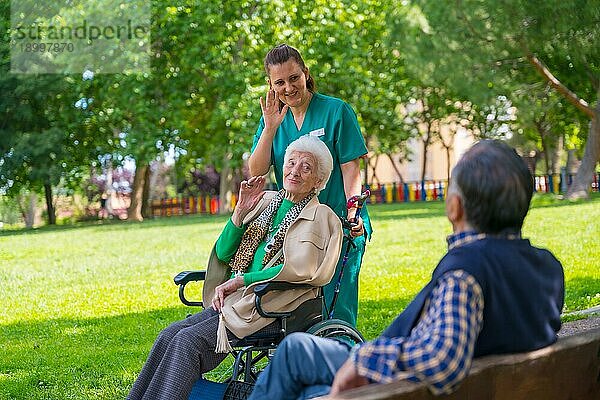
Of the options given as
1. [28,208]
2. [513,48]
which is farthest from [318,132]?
[28,208]

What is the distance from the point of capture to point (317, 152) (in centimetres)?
425

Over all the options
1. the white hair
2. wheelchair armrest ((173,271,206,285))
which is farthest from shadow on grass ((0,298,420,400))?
the white hair

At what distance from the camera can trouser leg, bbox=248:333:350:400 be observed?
2752 mm

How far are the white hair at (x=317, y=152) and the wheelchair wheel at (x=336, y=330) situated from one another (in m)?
0.57

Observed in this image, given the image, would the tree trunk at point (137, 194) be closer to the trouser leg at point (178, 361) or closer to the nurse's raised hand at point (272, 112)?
the nurse's raised hand at point (272, 112)

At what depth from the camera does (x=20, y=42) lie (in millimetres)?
32094

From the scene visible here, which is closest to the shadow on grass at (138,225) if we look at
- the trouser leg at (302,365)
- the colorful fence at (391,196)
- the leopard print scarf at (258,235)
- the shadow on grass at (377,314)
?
the colorful fence at (391,196)

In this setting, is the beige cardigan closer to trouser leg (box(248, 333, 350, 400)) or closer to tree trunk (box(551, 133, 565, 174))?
trouser leg (box(248, 333, 350, 400))

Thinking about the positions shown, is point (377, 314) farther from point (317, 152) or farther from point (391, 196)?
point (391, 196)

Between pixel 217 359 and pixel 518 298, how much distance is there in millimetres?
1865

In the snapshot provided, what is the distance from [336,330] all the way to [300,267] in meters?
0.29

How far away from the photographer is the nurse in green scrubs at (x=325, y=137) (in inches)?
184

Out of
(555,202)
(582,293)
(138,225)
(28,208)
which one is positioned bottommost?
(582,293)

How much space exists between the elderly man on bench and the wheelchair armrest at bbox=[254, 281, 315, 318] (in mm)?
1356
